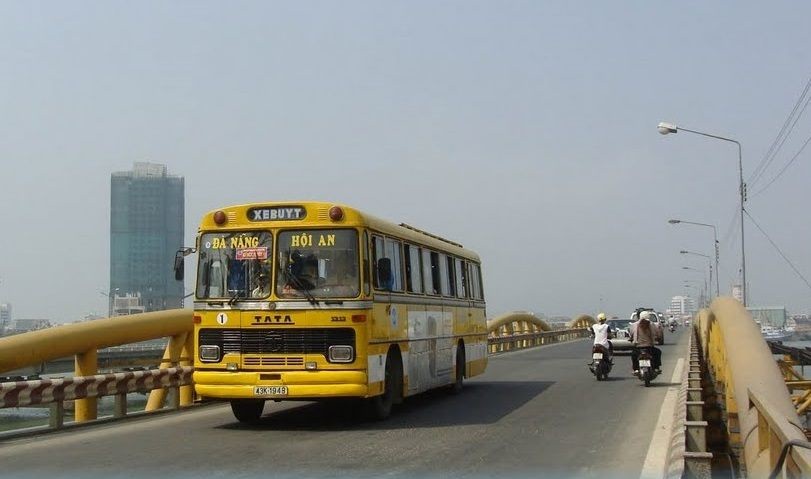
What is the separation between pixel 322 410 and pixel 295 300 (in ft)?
11.1

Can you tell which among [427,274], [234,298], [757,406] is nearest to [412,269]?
[427,274]

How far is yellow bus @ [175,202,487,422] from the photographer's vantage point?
1264 centimetres

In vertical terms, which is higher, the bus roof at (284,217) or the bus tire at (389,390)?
the bus roof at (284,217)

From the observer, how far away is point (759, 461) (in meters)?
6.86

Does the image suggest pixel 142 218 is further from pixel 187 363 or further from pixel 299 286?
pixel 299 286

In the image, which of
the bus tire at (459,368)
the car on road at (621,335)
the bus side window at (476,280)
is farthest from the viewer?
the car on road at (621,335)

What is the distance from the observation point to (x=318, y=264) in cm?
1295

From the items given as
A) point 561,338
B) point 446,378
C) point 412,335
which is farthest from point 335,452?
point 561,338

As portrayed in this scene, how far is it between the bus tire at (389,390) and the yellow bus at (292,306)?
0.07 ft

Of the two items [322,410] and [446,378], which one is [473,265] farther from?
[322,410]

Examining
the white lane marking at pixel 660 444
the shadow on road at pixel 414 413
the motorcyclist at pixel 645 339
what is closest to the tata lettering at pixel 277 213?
the shadow on road at pixel 414 413

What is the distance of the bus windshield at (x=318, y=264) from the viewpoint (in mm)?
12812

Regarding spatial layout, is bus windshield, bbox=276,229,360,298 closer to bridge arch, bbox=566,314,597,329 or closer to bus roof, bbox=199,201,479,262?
bus roof, bbox=199,201,479,262

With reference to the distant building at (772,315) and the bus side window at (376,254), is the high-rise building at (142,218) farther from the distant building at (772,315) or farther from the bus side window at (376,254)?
the bus side window at (376,254)
